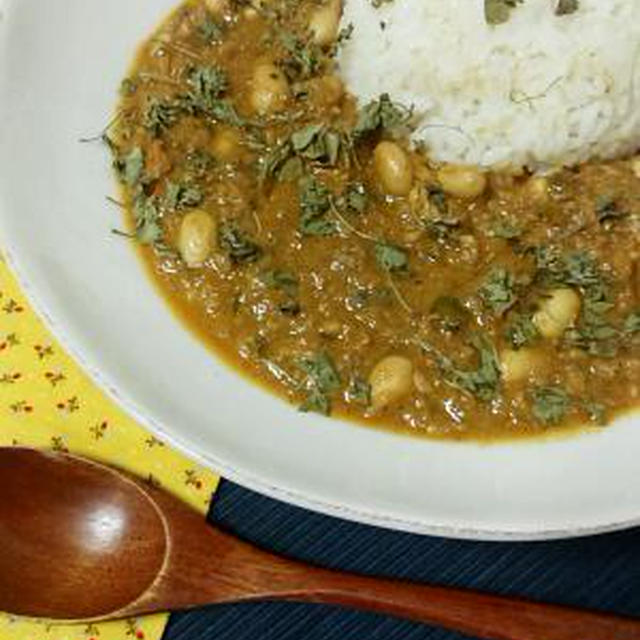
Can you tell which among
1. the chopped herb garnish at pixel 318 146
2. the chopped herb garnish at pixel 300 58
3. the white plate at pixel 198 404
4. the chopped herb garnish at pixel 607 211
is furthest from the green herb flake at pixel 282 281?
the chopped herb garnish at pixel 607 211

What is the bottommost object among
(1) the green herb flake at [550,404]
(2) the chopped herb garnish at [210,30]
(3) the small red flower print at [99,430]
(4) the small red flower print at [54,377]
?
(3) the small red flower print at [99,430]

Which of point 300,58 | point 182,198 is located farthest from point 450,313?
point 300,58

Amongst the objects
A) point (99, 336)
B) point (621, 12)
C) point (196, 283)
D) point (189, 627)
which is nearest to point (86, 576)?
point (189, 627)

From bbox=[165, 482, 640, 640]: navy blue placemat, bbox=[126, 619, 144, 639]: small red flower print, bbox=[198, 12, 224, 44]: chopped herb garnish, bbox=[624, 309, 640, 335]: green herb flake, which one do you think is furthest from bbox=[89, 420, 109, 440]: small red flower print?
bbox=[624, 309, 640, 335]: green herb flake

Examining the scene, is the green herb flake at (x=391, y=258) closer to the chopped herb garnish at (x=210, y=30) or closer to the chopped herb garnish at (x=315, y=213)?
the chopped herb garnish at (x=315, y=213)

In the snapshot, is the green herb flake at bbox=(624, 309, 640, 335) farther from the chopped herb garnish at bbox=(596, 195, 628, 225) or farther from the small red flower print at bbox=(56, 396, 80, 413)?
the small red flower print at bbox=(56, 396, 80, 413)

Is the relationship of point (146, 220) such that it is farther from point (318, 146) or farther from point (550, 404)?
point (550, 404)
